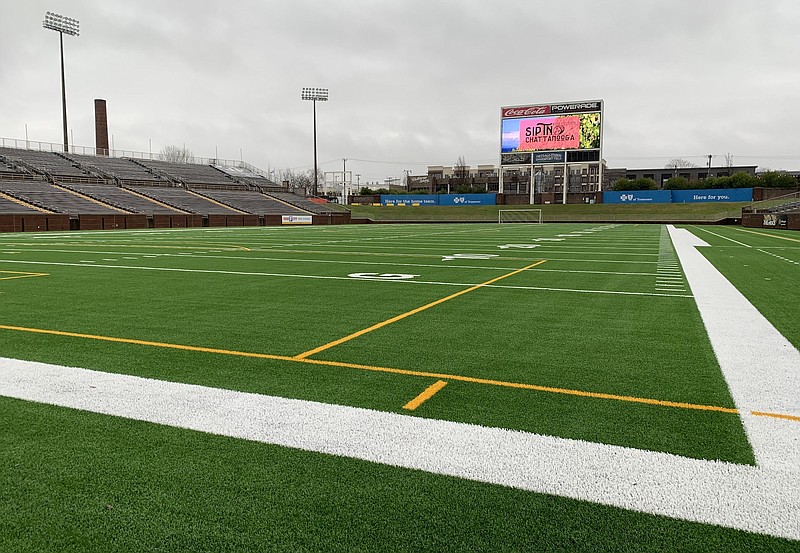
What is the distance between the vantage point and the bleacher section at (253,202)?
5859cm

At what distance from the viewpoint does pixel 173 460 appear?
3.05 metres

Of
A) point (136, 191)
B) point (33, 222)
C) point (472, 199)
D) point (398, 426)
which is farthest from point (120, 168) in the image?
point (398, 426)

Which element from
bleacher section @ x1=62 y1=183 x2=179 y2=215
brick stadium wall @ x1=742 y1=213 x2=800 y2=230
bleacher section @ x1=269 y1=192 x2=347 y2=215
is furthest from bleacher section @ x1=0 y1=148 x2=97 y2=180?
brick stadium wall @ x1=742 y1=213 x2=800 y2=230

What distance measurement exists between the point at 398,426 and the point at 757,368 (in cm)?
→ 313

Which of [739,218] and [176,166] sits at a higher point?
[176,166]

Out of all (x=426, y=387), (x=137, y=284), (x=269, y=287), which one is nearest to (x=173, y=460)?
(x=426, y=387)

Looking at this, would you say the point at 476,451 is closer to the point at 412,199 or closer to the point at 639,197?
the point at 639,197

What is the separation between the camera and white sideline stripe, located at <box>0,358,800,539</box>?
2637 millimetres

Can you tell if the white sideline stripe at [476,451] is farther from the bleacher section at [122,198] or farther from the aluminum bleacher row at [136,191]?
the bleacher section at [122,198]

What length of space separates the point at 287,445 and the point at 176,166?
231ft

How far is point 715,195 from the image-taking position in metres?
66.5

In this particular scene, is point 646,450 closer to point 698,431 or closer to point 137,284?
point 698,431

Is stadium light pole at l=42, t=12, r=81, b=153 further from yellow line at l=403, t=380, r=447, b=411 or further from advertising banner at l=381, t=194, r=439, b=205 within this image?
yellow line at l=403, t=380, r=447, b=411

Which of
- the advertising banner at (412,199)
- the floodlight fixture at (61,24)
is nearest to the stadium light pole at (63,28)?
the floodlight fixture at (61,24)
